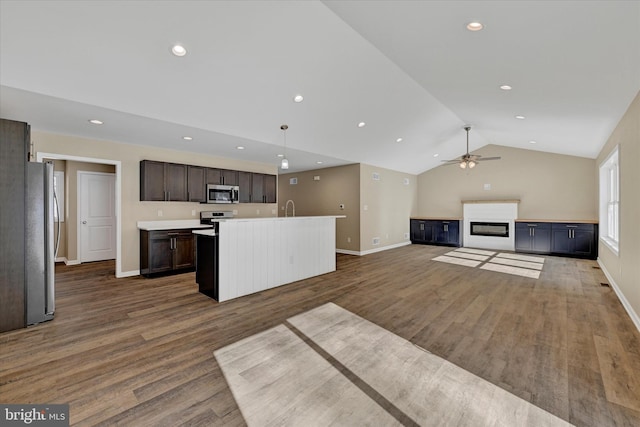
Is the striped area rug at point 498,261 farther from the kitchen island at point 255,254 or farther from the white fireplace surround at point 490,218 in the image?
the kitchen island at point 255,254

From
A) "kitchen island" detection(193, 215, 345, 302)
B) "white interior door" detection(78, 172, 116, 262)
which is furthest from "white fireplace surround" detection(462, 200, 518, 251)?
"white interior door" detection(78, 172, 116, 262)

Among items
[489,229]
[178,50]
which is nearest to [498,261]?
[489,229]

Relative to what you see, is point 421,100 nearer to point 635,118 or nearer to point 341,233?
point 635,118

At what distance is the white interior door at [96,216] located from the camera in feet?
21.6

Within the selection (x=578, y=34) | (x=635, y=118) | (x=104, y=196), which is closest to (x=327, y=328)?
(x=578, y=34)

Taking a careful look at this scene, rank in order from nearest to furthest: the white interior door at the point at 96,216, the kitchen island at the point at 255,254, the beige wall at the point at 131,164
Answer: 1. the kitchen island at the point at 255,254
2. the beige wall at the point at 131,164
3. the white interior door at the point at 96,216

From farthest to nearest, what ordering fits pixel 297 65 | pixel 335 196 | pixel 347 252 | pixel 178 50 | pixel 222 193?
pixel 335 196 < pixel 347 252 < pixel 222 193 < pixel 297 65 < pixel 178 50

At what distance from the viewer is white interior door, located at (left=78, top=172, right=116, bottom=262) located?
658 centimetres

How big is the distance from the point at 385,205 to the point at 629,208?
5518 millimetres

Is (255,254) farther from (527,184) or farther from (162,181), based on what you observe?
(527,184)

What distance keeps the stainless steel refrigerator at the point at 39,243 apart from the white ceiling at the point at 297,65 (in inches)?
35.7

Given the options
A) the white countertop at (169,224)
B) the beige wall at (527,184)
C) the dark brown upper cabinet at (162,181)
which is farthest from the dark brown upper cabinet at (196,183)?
the beige wall at (527,184)

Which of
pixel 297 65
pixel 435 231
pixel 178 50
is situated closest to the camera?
pixel 178 50

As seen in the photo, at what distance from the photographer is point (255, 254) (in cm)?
434
